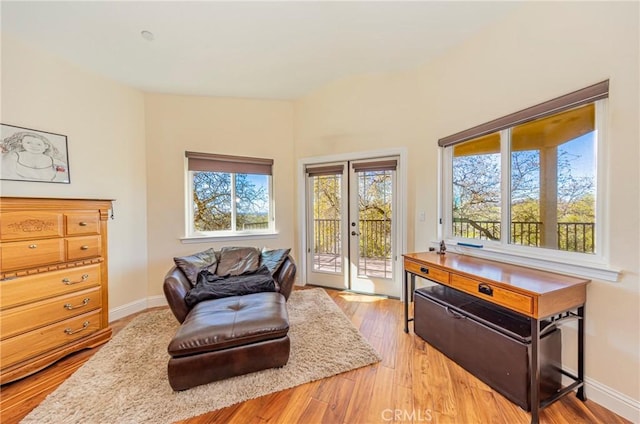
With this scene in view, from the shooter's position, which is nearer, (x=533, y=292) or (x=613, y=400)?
(x=533, y=292)

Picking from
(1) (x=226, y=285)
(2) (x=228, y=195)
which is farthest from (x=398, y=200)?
(2) (x=228, y=195)

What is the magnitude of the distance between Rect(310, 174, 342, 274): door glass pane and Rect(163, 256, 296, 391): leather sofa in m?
1.76

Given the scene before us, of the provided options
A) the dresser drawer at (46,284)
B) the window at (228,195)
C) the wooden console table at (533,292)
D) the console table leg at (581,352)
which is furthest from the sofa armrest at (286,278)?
the console table leg at (581,352)

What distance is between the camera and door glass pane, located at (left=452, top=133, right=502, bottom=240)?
7.72 ft

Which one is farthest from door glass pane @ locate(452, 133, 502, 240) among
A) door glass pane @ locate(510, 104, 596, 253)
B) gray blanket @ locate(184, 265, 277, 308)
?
gray blanket @ locate(184, 265, 277, 308)

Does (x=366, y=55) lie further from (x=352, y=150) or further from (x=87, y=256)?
(x=87, y=256)

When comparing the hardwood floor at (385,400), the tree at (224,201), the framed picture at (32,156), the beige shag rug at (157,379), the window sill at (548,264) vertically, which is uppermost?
the framed picture at (32,156)

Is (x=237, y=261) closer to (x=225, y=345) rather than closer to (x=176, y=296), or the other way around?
(x=176, y=296)

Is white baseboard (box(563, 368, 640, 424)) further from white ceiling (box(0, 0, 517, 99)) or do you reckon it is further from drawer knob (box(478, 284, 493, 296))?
white ceiling (box(0, 0, 517, 99))

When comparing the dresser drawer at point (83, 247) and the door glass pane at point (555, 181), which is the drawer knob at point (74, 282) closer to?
the dresser drawer at point (83, 247)

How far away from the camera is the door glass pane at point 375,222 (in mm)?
3424

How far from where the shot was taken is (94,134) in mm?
2758

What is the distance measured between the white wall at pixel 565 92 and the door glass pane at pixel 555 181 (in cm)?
16

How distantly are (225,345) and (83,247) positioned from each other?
166cm
